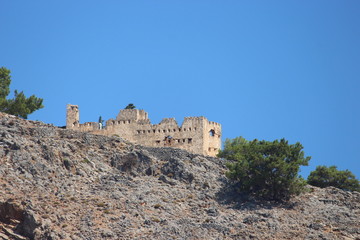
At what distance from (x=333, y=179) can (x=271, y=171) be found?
1306cm

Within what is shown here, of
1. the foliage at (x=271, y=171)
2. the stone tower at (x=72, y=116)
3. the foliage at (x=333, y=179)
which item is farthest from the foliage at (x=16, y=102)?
the foliage at (x=333, y=179)

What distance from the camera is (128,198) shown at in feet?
226

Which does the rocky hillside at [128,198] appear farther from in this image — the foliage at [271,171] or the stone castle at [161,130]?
the stone castle at [161,130]

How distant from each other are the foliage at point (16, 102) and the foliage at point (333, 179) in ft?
83.0

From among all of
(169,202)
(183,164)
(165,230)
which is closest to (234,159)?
(183,164)

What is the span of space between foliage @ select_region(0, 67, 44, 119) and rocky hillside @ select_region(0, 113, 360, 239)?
32.0 ft

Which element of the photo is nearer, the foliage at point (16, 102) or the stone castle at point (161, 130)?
the foliage at point (16, 102)

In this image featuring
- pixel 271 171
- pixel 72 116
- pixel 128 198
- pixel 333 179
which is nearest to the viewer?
pixel 128 198

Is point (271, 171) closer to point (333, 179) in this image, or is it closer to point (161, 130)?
point (333, 179)

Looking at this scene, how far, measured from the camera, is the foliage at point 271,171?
74.8 m

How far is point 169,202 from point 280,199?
9649 millimetres

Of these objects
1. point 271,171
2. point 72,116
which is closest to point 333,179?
point 271,171

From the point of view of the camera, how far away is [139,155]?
249ft

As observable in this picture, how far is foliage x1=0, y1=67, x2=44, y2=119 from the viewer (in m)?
86.6
